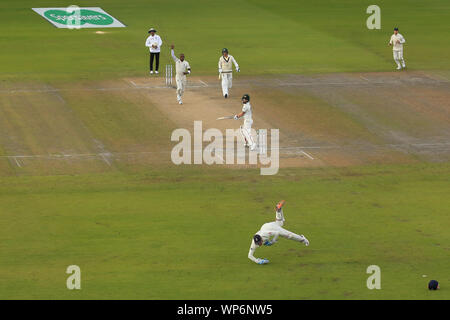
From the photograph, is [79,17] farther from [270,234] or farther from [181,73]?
[270,234]

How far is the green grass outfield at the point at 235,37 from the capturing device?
49312mm

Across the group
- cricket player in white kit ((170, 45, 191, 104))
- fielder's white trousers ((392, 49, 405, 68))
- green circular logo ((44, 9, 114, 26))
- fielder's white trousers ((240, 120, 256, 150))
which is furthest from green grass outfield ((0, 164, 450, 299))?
green circular logo ((44, 9, 114, 26))

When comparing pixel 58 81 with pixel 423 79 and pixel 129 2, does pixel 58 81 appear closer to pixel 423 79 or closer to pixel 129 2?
pixel 423 79

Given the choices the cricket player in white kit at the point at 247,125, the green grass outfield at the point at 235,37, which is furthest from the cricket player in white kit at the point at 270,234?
the green grass outfield at the point at 235,37

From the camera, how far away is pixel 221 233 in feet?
84.0

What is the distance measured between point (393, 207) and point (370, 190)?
184 centimetres

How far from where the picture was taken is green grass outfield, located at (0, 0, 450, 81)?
162 ft

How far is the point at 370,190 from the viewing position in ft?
97.5

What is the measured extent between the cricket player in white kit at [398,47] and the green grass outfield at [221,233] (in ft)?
54.2

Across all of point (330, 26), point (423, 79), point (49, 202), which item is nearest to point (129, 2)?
point (330, 26)

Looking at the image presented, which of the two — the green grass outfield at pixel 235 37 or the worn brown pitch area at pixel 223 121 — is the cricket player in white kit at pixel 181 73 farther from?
the green grass outfield at pixel 235 37

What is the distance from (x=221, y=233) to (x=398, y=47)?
83.4 ft

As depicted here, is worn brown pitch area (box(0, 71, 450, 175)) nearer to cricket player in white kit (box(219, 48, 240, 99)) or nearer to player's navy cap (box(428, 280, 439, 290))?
cricket player in white kit (box(219, 48, 240, 99))

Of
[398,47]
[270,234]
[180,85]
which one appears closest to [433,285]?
[270,234]
